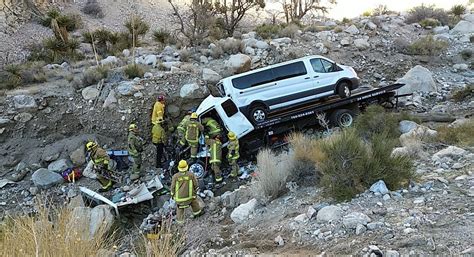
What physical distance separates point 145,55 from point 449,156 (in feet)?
46.9

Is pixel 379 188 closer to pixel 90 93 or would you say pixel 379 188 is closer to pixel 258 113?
pixel 258 113

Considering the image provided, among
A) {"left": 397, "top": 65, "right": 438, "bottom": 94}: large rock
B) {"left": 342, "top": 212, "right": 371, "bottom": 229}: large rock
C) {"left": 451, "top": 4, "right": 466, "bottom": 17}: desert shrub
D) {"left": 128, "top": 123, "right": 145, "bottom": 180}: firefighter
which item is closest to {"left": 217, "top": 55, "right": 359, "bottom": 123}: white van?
{"left": 128, "top": 123, "right": 145, "bottom": 180}: firefighter

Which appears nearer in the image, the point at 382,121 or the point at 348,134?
the point at 348,134

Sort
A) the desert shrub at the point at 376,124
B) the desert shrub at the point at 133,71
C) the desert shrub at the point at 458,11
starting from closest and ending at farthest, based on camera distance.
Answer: the desert shrub at the point at 376,124 → the desert shrub at the point at 133,71 → the desert shrub at the point at 458,11

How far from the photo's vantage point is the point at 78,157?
49.4 ft

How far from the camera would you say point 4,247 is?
169 inches

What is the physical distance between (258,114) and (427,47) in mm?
10900

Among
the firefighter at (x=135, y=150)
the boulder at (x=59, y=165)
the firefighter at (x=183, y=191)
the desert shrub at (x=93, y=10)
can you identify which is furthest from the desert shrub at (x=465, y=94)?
the desert shrub at (x=93, y=10)

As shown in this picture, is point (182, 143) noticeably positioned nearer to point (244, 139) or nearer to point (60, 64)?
point (244, 139)

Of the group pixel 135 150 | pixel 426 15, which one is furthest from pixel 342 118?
pixel 426 15

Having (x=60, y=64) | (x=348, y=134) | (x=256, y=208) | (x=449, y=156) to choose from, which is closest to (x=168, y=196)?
(x=256, y=208)

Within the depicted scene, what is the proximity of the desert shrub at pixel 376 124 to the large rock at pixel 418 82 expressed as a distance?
4131 millimetres

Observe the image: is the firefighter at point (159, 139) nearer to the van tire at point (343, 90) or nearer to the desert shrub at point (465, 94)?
the van tire at point (343, 90)

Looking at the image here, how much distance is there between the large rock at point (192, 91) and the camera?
1653cm
